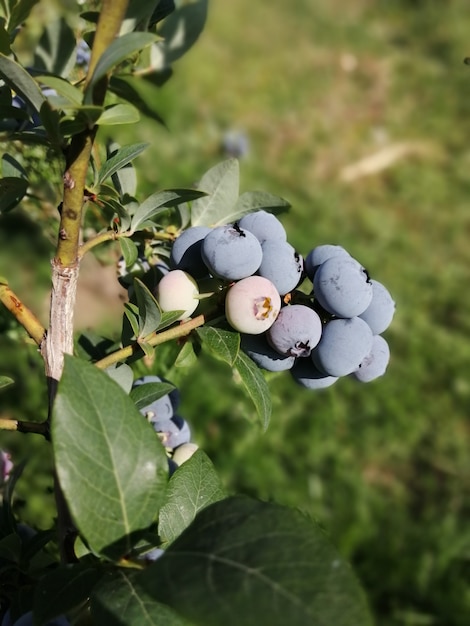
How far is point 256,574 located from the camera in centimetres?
39

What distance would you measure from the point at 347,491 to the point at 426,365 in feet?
3.66

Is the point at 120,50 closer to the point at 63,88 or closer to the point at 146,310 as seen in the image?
the point at 63,88

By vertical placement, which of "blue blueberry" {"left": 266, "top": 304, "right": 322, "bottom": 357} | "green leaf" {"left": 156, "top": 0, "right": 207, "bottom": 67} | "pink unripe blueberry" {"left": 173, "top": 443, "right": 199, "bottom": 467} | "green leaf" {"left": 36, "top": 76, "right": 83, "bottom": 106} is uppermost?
"green leaf" {"left": 36, "top": 76, "right": 83, "bottom": 106}


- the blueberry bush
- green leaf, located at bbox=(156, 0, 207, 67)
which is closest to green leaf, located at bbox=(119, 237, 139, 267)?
the blueberry bush

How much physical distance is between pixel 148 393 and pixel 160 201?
197 millimetres

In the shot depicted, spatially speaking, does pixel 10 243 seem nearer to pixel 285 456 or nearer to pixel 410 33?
pixel 285 456

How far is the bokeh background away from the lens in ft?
7.41

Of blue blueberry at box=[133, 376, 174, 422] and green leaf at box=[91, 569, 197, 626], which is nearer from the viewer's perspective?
green leaf at box=[91, 569, 197, 626]

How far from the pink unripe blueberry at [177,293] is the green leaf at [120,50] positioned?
0.20 m

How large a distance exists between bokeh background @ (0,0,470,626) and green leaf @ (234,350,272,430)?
0.37 m

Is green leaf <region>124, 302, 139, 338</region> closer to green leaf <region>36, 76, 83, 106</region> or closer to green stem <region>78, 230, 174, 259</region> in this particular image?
green stem <region>78, 230, 174, 259</region>

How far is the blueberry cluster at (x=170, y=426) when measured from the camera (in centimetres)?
78

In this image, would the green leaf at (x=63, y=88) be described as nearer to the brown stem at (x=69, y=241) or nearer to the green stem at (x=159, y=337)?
the brown stem at (x=69, y=241)

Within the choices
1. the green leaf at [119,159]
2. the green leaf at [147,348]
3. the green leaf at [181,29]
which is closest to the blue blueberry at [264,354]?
the green leaf at [147,348]
